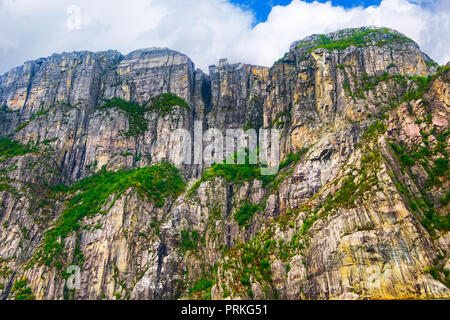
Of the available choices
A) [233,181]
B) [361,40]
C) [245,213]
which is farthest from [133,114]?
[361,40]

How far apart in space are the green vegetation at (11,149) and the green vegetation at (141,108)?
2730cm

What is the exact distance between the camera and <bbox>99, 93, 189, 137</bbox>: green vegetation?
118000 millimetres

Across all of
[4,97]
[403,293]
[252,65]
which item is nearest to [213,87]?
[252,65]

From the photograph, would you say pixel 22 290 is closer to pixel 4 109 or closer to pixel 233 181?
pixel 233 181

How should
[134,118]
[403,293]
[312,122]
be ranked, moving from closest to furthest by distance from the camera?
[403,293] < [312,122] < [134,118]

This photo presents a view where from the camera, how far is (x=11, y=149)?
107 metres

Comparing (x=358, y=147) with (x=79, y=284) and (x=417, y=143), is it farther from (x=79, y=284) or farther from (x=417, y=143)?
(x=79, y=284)

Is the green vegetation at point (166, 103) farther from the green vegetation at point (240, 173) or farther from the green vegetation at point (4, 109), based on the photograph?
the green vegetation at point (4, 109)

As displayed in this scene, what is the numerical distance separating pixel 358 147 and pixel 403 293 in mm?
30559

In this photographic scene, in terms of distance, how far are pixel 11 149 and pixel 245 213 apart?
7496 cm

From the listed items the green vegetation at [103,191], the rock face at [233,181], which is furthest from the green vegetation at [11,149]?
the green vegetation at [103,191]

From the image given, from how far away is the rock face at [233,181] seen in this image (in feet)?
197

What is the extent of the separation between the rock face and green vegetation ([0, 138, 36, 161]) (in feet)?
2.72

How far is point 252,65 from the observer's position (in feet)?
414
